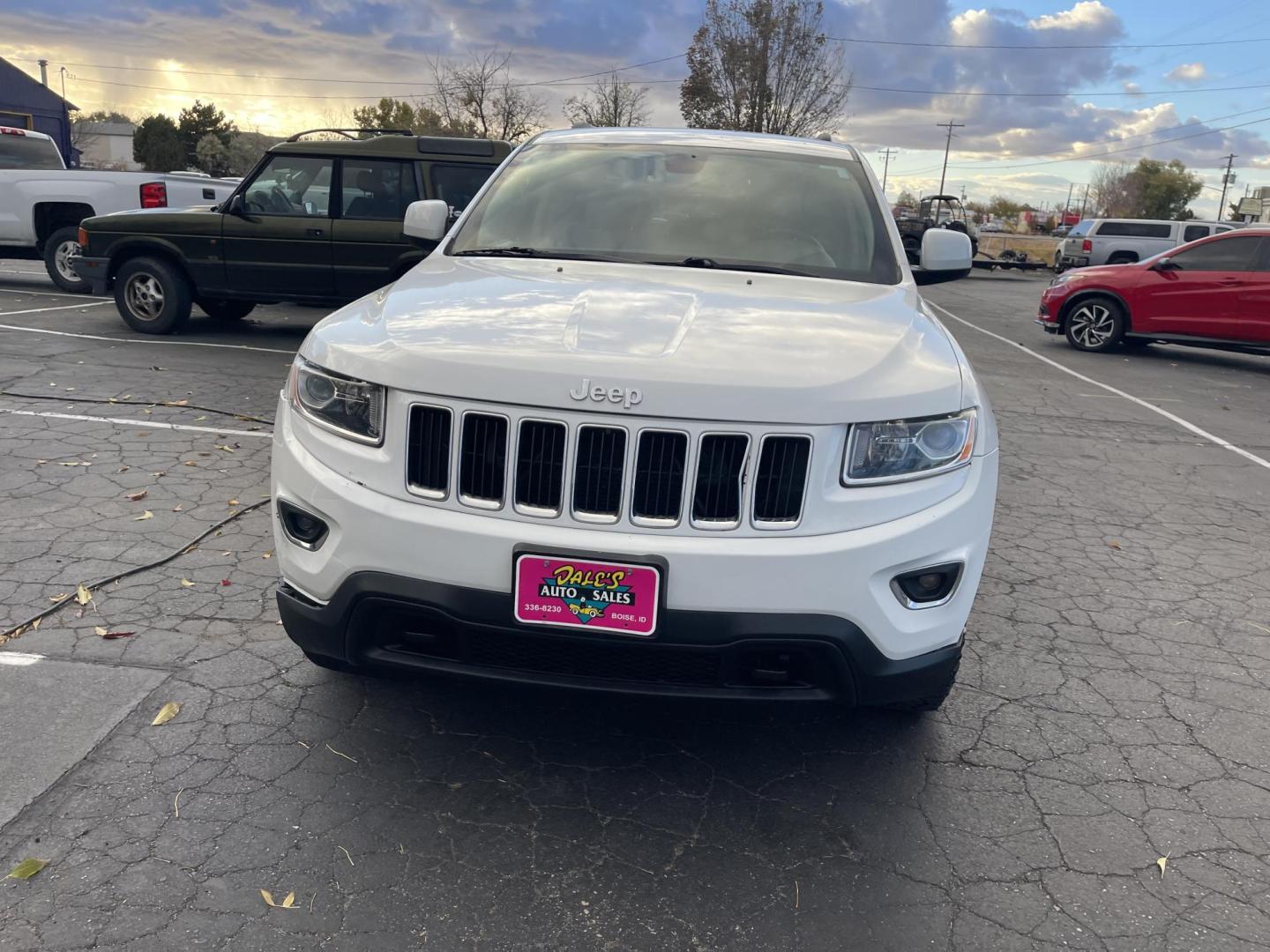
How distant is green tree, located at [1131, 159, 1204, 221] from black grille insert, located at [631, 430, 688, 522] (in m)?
104

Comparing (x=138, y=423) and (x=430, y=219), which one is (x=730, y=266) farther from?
(x=138, y=423)

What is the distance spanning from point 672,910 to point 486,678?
2.32ft

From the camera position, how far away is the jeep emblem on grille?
2.38 meters

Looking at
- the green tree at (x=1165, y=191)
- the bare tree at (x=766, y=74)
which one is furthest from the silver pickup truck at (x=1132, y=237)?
the green tree at (x=1165, y=191)

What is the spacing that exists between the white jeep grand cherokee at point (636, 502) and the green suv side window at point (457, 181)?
6693 mm

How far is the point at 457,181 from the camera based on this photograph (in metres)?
9.15

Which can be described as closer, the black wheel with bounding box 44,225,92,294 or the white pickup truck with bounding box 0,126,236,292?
the white pickup truck with bounding box 0,126,236,292

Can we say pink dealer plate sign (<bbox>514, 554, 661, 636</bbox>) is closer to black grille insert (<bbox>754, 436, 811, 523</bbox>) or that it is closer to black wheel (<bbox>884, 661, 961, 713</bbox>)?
black grille insert (<bbox>754, 436, 811, 523</bbox>)

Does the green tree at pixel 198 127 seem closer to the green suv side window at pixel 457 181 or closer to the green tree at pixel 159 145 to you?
the green tree at pixel 159 145

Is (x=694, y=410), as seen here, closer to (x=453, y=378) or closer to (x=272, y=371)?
(x=453, y=378)

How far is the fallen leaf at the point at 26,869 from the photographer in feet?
7.62

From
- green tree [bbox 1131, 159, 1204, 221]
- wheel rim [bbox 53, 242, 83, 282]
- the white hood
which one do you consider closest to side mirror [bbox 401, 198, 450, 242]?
the white hood

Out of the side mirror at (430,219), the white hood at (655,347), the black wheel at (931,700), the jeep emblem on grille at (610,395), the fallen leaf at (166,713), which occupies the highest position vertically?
the side mirror at (430,219)

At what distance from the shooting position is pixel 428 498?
2482mm
